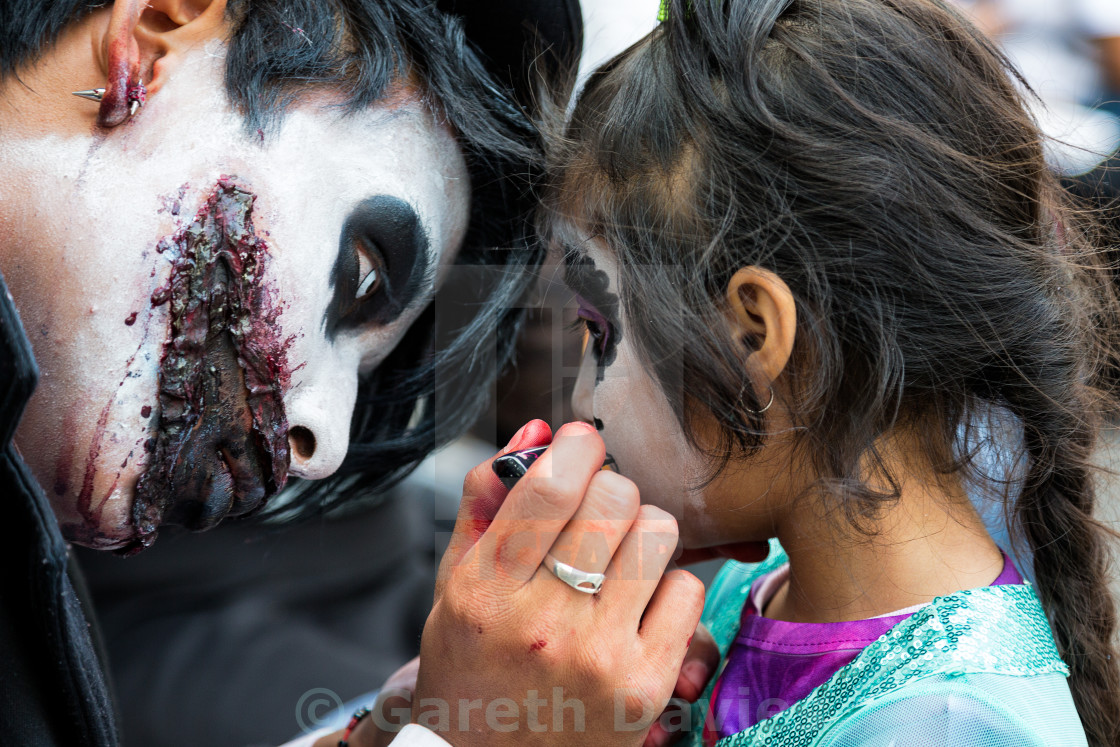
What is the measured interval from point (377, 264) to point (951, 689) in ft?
2.45

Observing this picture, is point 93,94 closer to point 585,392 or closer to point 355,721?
point 585,392

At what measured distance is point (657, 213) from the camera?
824 millimetres

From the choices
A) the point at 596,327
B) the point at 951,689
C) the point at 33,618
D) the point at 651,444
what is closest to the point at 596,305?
the point at 596,327

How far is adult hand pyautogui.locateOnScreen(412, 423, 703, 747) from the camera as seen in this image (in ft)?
2.31

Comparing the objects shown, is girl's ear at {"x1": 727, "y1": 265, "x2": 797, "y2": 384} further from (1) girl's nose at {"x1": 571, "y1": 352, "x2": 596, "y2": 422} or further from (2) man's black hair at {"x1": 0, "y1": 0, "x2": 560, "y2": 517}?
(2) man's black hair at {"x1": 0, "y1": 0, "x2": 560, "y2": 517}

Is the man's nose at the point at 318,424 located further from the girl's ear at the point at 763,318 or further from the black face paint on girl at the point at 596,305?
the girl's ear at the point at 763,318

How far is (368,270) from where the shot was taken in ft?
2.89

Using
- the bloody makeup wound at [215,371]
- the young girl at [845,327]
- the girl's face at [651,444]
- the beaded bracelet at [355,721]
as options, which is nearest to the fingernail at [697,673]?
the young girl at [845,327]

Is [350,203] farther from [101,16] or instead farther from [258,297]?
[101,16]

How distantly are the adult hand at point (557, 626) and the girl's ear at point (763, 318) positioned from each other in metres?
0.21

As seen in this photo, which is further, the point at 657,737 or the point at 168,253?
the point at 657,737

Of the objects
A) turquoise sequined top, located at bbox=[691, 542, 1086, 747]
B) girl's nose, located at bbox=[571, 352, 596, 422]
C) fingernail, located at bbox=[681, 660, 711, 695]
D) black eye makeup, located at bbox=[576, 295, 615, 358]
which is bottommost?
fingernail, located at bbox=[681, 660, 711, 695]

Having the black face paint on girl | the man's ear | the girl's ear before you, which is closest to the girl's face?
the black face paint on girl

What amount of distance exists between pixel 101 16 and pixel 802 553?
0.97 m
